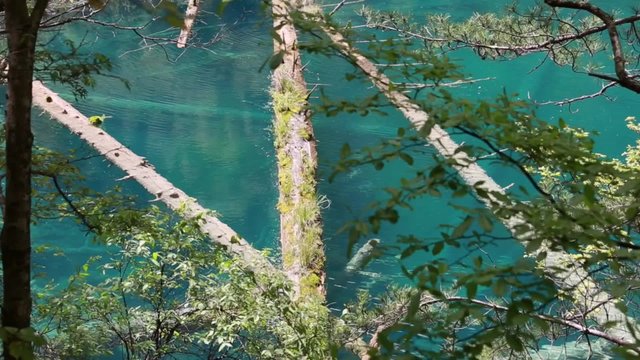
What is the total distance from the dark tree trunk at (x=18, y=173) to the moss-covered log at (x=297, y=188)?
10.1ft

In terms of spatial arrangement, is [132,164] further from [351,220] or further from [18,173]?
[351,220]

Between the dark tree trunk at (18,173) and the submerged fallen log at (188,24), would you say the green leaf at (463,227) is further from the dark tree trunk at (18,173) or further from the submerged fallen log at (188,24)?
the dark tree trunk at (18,173)

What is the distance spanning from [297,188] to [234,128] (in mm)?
5283

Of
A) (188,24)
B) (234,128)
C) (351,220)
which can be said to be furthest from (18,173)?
(234,128)

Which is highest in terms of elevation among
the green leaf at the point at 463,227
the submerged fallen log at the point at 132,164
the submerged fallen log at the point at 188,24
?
the submerged fallen log at the point at 188,24

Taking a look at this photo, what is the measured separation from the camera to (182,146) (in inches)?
400

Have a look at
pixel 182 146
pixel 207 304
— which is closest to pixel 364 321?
pixel 207 304

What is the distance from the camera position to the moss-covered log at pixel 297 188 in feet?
16.1

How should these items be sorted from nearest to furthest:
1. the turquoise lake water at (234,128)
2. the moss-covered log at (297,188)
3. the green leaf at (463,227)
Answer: the green leaf at (463,227), the moss-covered log at (297,188), the turquoise lake water at (234,128)

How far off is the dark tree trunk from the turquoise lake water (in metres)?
7.74

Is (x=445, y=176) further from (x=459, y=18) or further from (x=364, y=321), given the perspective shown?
(x=459, y=18)

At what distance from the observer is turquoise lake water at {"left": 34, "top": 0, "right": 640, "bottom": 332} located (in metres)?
9.93

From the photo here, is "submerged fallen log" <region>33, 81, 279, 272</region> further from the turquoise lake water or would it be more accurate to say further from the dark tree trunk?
the turquoise lake water

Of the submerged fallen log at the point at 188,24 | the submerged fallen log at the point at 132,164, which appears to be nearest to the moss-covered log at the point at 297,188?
the submerged fallen log at the point at 132,164
